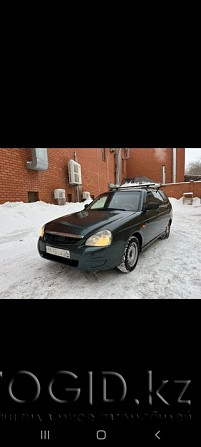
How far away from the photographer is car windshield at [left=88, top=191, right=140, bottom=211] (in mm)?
3576

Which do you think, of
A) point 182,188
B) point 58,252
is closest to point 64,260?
point 58,252

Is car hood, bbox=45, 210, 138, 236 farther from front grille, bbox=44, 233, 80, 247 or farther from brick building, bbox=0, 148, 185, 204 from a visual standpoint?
brick building, bbox=0, 148, 185, 204

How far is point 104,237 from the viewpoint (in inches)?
102

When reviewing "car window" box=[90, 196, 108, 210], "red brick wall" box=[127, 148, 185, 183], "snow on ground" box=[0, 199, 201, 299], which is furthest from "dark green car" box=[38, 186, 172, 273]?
"red brick wall" box=[127, 148, 185, 183]

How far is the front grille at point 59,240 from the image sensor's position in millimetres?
2619

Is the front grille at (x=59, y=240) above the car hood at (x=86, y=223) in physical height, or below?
below

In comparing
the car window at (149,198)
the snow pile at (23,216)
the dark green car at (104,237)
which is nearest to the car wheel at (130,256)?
the dark green car at (104,237)

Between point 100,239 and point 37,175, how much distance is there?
17.3 feet

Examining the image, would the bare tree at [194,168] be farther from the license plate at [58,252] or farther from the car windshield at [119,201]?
the license plate at [58,252]

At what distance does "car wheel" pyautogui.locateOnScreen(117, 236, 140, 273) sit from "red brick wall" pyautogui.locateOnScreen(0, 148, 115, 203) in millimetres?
4403

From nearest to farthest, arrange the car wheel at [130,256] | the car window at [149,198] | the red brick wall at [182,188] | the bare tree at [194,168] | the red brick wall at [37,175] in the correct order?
the car wheel at [130,256], the car window at [149,198], the red brick wall at [37,175], the red brick wall at [182,188], the bare tree at [194,168]
